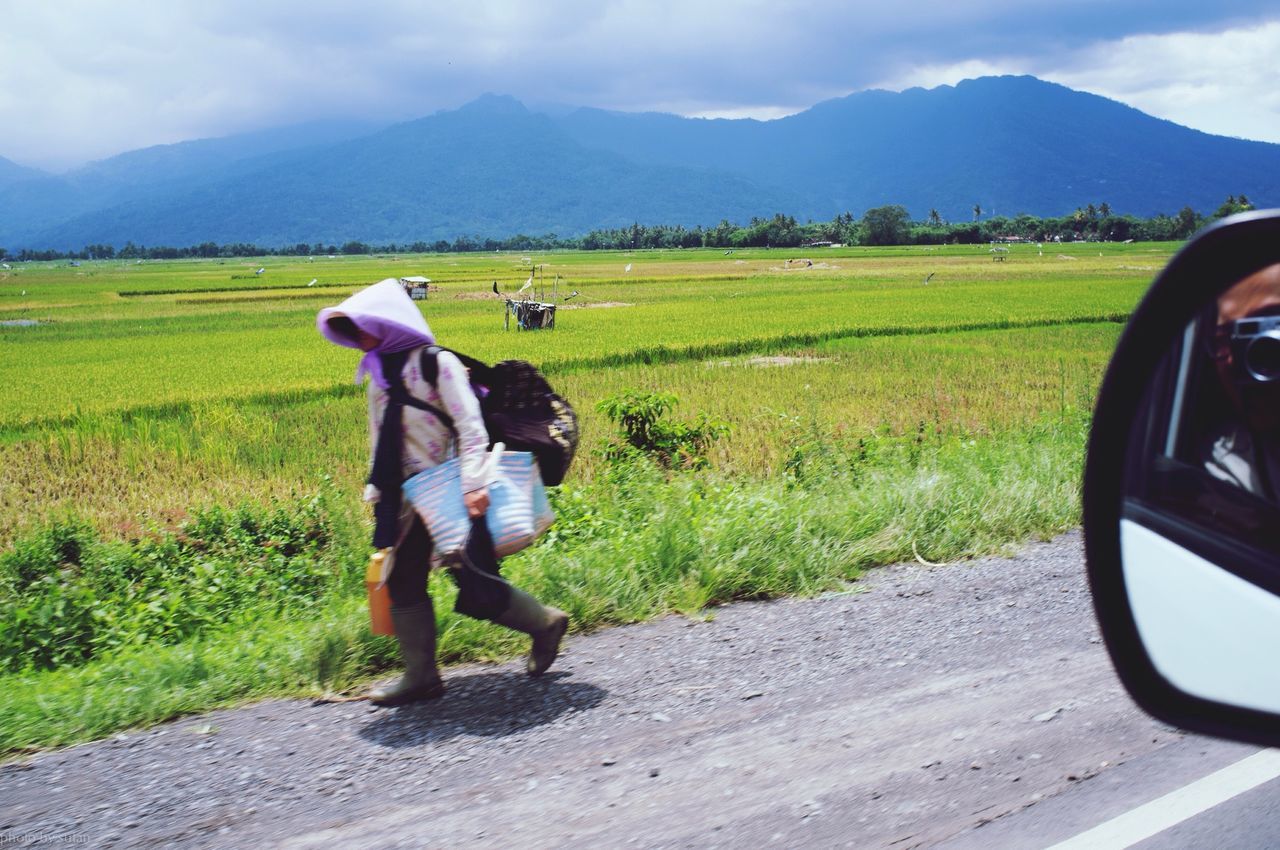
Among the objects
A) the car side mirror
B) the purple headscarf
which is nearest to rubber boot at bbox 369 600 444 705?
the purple headscarf

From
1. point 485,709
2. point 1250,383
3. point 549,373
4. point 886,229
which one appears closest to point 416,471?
point 485,709

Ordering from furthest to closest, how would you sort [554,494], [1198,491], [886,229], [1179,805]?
[886,229] < [554,494] < [1179,805] < [1198,491]

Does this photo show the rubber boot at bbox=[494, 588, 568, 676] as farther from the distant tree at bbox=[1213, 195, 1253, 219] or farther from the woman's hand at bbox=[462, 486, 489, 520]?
the distant tree at bbox=[1213, 195, 1253, 219]

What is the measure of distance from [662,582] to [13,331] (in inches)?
1347

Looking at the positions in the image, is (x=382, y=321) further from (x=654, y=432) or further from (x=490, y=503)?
(x=654, y=432)

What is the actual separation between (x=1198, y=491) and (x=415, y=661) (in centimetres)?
298

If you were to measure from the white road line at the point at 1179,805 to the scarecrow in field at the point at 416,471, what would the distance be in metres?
2.03

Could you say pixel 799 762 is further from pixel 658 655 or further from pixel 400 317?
pixel 400 317

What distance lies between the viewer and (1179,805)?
9.14 feet

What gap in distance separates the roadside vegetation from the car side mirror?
310 cm

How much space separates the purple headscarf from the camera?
142 inches

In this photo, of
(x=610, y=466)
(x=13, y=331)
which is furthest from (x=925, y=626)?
(x=13, y=331)

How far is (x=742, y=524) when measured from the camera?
214 inches

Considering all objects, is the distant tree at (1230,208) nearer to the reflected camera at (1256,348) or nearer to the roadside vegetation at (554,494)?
the reflected camera at (1256,348)
